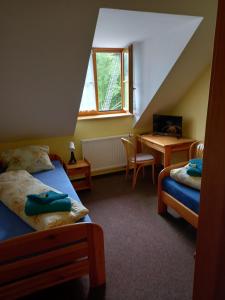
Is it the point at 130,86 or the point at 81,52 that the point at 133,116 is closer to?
the point at 130,86

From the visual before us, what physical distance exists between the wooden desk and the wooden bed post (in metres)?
1.74

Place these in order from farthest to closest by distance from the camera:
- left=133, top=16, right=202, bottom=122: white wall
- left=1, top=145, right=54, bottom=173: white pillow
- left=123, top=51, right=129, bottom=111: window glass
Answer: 1. left=123, top=51, right=129, bottom=111: window glass
2. left=1, top=145, right=54, bottom=173: white pillow
3. left=133, top=16, right=202, bottom=122: white wall

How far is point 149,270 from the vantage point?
1.78 m

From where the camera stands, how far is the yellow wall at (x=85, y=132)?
3.17 metres

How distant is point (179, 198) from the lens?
2.17 metres

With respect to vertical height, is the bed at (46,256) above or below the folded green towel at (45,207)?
below

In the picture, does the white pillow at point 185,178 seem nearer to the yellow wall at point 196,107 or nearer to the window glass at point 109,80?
the yellow wall at point 196,107

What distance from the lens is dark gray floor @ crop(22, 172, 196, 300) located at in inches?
63.1

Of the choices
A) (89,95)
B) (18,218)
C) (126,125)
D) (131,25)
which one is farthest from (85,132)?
(18,218)

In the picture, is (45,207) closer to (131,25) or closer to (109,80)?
(131,25)

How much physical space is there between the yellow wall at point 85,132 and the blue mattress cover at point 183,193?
1444 millimetres

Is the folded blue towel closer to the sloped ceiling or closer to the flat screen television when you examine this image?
the flat screen television

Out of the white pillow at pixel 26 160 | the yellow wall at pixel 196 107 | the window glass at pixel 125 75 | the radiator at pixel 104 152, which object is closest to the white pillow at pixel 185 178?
the yellow wall at pixel 196 107

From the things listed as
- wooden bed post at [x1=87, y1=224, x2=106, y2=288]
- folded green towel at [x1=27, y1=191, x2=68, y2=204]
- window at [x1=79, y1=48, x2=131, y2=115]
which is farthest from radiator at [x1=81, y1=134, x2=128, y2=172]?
wooden bed post at [x1=87, y1=224, x2=106, y2=288]
